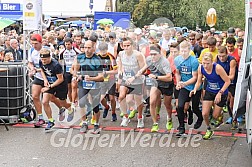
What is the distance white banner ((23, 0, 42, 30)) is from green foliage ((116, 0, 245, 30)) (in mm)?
35748

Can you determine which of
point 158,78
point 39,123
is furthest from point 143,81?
point 39,123

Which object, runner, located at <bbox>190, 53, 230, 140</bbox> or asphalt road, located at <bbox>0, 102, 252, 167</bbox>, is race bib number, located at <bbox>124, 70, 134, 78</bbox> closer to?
asphalt road, located at <bbox>0, 102, 252, 167</bbox>

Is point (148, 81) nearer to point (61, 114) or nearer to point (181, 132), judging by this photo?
point (181, 132)

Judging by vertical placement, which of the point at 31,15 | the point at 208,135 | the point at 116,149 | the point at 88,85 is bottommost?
the point at 116,149

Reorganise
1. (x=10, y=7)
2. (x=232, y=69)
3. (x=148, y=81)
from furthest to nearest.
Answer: (x=10, y=7) < (x=148, y=81) < (x=232, y=69)

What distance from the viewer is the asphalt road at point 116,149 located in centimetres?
654

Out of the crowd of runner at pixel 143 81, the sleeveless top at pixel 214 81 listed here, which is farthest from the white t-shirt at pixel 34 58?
the sleeveless top at pixel 214 81

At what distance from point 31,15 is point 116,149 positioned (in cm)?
347

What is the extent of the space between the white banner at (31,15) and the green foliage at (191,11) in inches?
1407

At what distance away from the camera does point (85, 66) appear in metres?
8.24

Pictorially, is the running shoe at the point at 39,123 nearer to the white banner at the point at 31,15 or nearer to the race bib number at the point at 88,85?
the race bib number at the point at 88,85

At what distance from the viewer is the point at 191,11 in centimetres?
4397

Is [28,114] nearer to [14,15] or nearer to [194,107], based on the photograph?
[194,107]

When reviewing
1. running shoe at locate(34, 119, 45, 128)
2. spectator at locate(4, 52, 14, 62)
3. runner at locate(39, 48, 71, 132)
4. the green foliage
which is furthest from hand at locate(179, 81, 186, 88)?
the green foliage
